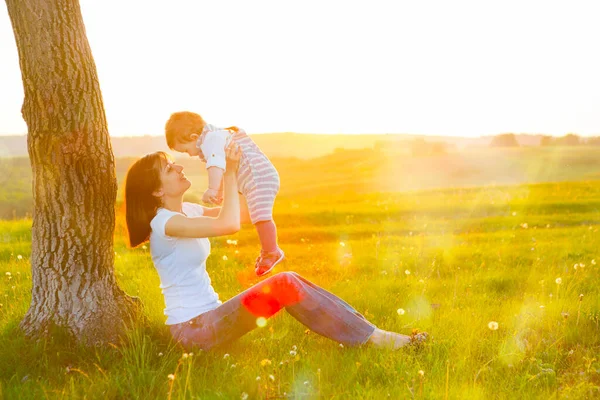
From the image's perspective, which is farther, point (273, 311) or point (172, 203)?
point (172, 203)

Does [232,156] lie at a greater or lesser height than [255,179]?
greater

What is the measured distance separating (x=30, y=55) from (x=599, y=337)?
5.90 metres

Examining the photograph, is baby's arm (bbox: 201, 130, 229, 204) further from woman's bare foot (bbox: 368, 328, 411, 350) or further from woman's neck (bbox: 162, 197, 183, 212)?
woman's bare foot (bbox: 368, 328, 411, 350)

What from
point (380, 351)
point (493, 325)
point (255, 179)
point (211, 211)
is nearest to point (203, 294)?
point (211, 211)

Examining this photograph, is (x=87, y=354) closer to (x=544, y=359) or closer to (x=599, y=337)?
(x=544, y=359)

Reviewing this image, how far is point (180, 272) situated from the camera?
182 inches

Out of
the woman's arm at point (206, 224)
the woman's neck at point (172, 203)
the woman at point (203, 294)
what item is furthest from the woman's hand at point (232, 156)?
the woman's neck at point (172, 203)

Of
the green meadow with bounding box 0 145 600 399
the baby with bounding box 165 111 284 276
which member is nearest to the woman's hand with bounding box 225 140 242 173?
the baby with bounding box 165 111 284 276

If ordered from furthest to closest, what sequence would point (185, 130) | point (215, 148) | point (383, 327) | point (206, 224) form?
1. point (185, 130)
2. point (383, 327)
3. point (215, 148)
4. point (206, 224)

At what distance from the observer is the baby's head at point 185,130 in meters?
5.98

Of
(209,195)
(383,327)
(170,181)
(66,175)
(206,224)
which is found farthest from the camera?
(383,327)

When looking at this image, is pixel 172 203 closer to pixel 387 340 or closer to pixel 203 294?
pixel 203 294

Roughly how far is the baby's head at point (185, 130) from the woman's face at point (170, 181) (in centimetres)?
123

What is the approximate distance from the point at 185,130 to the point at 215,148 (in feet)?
2.59
